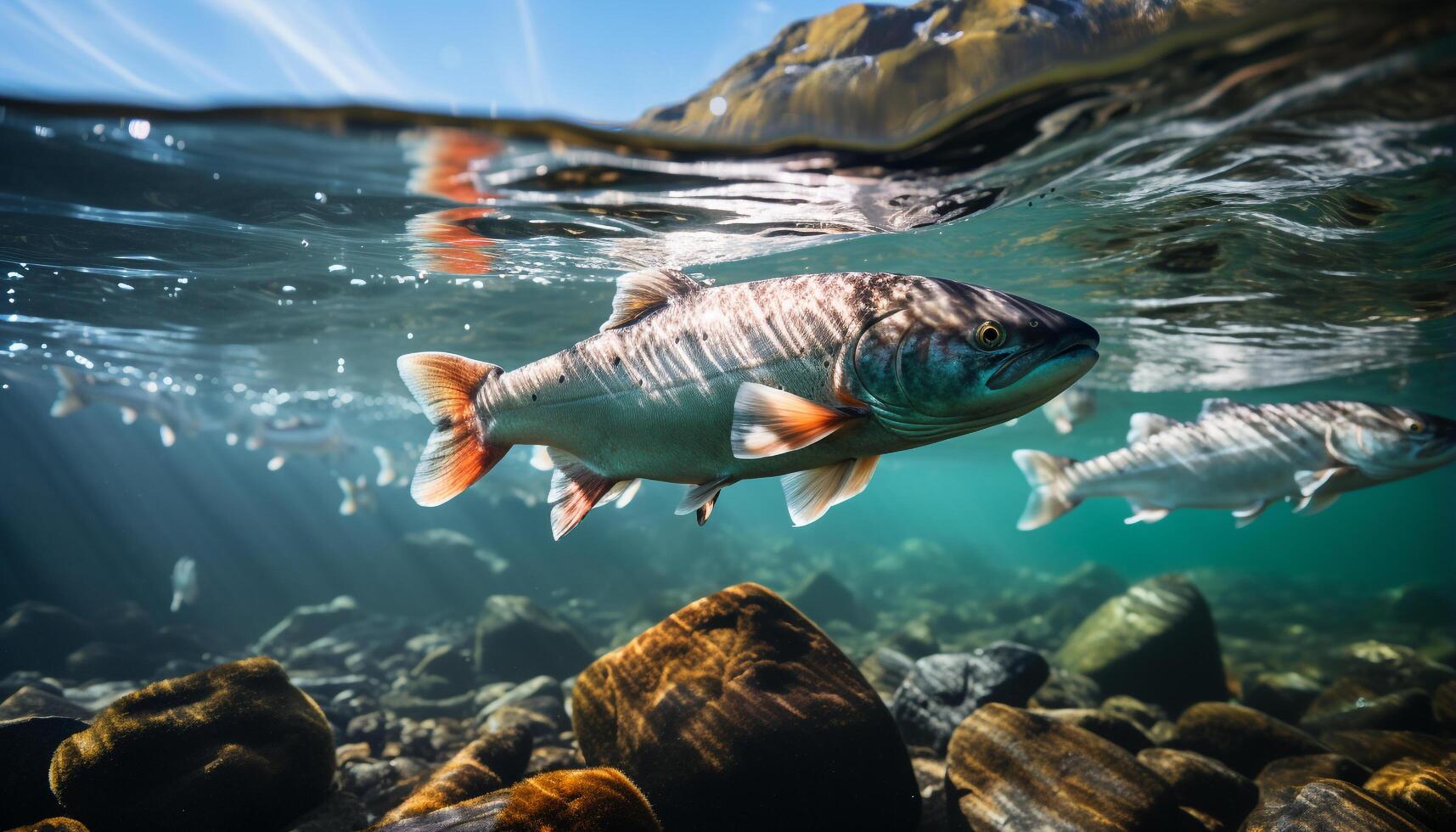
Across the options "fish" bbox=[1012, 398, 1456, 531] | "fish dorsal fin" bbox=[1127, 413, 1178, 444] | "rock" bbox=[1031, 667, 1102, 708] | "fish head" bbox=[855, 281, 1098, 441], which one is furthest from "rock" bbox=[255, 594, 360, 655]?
"fish head" bbox=[855, 281, 1098, 441]

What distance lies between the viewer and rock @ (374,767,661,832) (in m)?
3.73

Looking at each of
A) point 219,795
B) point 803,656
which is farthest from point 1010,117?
point 219,795

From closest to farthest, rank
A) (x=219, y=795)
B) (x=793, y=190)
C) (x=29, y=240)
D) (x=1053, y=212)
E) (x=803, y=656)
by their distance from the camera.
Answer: (x=219, y=795) < (x=803, y=656) < (x=793, y=190) < (x=1053, y=212) < (x=29, y=240)

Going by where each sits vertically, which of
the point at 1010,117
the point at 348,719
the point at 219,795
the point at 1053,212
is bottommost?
the point at 348,719

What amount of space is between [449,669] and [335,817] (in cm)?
1019

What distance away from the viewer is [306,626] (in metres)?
21.4

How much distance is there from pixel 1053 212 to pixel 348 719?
1270 cm

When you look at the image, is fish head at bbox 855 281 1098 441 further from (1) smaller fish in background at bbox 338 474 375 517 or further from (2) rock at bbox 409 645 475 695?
(1) smaller fish in background at bbox 338 474 375 517

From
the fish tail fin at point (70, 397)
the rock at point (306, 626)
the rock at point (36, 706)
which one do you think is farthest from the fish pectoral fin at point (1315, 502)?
the fish tail fin at point (70, 397)

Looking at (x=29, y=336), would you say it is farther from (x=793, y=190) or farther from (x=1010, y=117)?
(x=1010, y=117)

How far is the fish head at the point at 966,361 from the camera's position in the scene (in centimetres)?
268

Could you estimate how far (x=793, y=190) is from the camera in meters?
8.25

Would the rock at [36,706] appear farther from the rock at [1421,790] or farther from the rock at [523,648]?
the rock at [1421,790]

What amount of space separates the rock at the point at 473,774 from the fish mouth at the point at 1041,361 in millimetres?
4503
